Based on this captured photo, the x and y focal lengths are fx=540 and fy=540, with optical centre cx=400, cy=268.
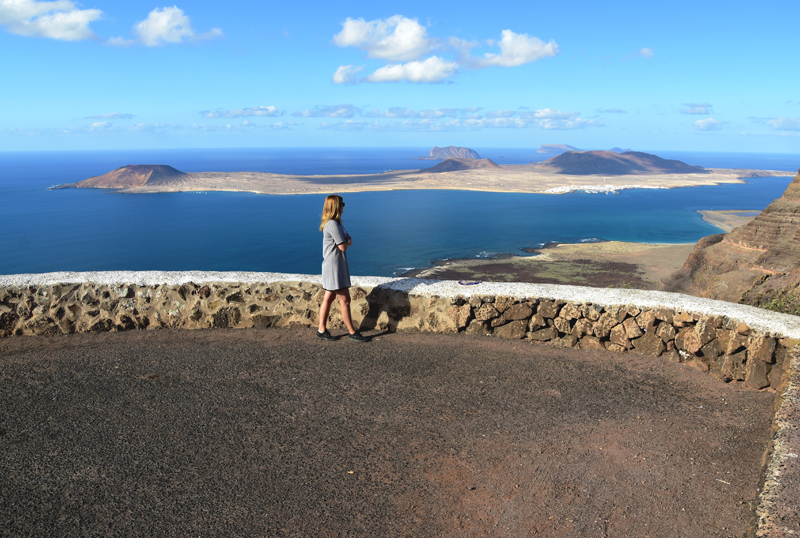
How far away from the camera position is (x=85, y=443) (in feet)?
11.2

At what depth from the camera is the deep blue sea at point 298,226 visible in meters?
55.3

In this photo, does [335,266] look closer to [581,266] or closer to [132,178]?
[581,266]

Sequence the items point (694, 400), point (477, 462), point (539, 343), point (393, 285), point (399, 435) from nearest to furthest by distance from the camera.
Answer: point (477, 462), point (399, 435), point (694, 400), point (539, 343), point (393, 285)

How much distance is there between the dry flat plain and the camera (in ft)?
396

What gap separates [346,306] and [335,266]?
43 cm

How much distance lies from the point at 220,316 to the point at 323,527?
3.45 meters

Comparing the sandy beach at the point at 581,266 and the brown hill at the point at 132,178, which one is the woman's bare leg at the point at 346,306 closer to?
the sandy beach at the point at 581,266

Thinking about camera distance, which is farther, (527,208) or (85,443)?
(527,208)

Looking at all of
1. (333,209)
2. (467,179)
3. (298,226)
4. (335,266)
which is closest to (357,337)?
(335,266)

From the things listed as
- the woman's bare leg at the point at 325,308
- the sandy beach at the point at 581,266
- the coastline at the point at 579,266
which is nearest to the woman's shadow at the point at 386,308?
the woman's bare leg at the point at 325,308

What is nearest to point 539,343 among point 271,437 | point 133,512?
point 271,437

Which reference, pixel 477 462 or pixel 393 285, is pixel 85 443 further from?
pixel 393 285

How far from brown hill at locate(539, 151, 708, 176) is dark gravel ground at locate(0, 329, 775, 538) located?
174m

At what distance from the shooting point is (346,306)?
5344mm
